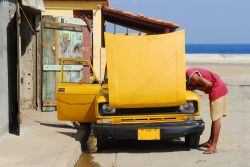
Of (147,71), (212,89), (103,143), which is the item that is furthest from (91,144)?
(212,89)

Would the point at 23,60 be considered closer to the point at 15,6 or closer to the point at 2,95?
the point at 15,6

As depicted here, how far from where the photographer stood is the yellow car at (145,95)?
856 cm

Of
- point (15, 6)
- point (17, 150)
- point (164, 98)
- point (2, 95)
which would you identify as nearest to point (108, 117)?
point (164, 98)

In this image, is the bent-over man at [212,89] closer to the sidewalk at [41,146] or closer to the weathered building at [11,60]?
the sidewalk at [41,146]

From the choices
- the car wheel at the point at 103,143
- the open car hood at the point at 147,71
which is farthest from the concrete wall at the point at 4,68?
the open car hood at the point at 147,71

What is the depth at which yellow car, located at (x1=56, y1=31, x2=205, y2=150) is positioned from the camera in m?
8.56

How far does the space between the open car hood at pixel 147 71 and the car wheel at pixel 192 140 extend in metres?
0.90

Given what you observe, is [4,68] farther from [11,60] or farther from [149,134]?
[149,134]

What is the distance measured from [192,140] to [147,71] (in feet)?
4.92

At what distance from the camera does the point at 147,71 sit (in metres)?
8.68

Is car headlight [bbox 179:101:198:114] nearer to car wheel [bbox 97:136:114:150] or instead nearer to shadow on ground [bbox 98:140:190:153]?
shadow on ground [bbox 98:140:190:153]

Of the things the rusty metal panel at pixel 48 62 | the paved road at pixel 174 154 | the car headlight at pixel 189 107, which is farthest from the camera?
the rusty metal panel at pixel 48 62

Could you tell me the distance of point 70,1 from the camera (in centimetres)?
2234

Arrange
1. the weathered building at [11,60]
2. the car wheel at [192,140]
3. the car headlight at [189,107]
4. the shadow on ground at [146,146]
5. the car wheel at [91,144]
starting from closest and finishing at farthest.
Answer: the car headlight at [189,107] < the car wheel at [91,144] < the car wheel at [192,140] < the shadow on ground at [146,146] < the weathered building at [11,60]
